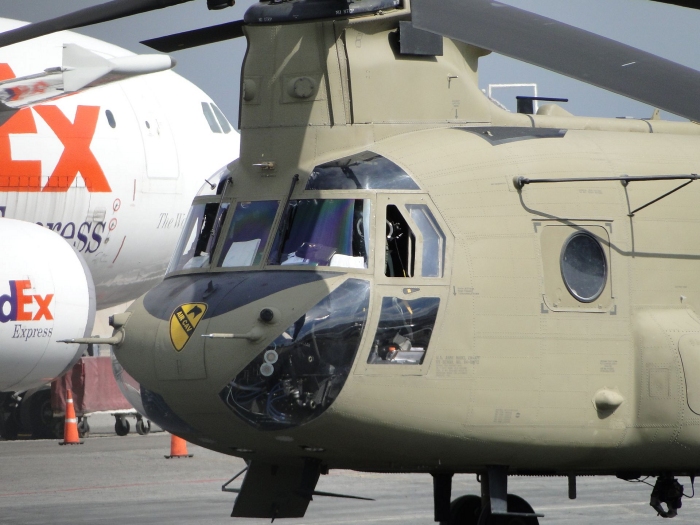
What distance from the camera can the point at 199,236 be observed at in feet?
28.2

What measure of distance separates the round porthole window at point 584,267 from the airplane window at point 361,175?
1146 millimetres

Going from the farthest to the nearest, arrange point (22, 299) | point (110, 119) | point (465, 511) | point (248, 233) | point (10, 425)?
point (10, 425), point (110, 119), point (22, 299), point (465, 511), point (248, 233)

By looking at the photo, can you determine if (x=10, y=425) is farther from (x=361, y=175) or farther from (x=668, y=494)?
(x=361, y=175)

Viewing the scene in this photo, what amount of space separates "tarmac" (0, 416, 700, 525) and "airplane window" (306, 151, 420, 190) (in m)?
5.36

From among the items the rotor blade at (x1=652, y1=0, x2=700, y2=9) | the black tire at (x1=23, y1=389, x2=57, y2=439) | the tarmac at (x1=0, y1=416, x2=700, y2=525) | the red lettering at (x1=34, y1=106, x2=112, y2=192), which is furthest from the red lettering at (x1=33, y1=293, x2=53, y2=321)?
the rotor blade at (x1=652, y1=0, x2=700, y2=9)

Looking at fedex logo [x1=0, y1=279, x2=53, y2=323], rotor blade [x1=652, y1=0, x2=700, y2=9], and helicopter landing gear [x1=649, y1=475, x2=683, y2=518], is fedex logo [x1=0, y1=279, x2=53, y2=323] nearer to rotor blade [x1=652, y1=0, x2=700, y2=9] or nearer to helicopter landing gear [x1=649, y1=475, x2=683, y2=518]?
helicopter landing gear [x1=649, y1=475, x2=683, y2=518]

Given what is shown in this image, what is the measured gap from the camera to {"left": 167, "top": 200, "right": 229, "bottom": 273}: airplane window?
8.40 m

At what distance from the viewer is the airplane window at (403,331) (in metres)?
7.54

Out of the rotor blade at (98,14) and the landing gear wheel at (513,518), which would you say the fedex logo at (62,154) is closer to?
the rotor blade at (98,14)

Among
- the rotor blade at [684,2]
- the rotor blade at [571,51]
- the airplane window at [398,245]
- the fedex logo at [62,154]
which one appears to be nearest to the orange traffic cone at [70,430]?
the fedex logo at [62,154]

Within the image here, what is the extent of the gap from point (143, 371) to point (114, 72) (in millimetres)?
9655

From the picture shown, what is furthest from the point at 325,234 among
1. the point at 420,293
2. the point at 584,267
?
the point at 584,267

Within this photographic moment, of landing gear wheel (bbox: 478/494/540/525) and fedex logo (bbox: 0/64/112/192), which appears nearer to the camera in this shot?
landing gear wheel (bbox: 478/494/540/525)

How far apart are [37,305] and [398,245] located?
8.96 meters
